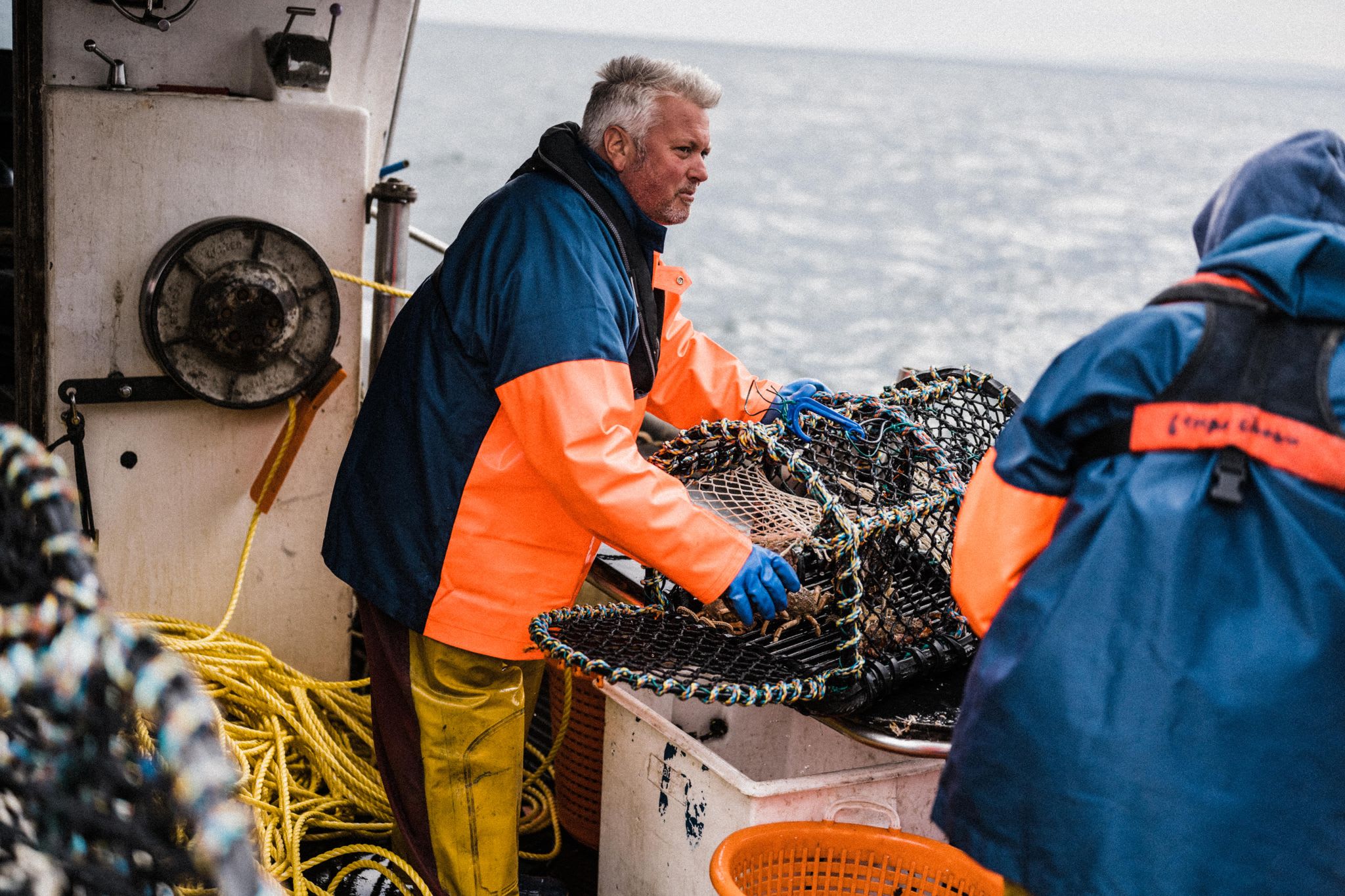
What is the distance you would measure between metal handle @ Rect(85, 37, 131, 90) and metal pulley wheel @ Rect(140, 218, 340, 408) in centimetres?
A: 34

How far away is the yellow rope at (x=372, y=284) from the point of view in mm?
2908

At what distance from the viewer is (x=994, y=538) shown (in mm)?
1484

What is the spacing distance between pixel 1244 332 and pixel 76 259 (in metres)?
2.39

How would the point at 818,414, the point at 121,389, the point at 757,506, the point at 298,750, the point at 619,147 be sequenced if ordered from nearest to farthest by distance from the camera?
the point at 619,147
the point at 818,414
the point at 757,506
the point at 121,389
the point at 298,750

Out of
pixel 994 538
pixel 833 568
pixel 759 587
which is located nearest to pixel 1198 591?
pixel 994 538

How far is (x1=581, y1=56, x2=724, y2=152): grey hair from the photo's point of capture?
217 centimetres

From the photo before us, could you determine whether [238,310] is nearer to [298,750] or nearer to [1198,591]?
[298,750]

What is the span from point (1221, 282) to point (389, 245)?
7.41 ft

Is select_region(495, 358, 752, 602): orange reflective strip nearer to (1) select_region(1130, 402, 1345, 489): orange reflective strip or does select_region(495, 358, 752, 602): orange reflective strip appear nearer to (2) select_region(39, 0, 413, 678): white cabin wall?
(1) select_region(1130, 402, 1345, 489): orange reflective strip

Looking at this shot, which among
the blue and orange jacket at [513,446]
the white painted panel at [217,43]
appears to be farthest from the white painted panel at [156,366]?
the blue and orange jacket at [513,446]

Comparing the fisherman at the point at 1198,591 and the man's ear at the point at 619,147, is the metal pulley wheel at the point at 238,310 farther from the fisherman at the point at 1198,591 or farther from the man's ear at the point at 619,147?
the fisherman at the point at 1198,591

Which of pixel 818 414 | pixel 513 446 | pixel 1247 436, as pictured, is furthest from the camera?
pixel 818 414

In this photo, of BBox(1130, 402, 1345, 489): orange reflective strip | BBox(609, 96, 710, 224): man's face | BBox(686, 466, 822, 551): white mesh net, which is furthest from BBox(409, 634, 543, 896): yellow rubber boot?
BBox(1130, 402, 1345, 489): orange reflective strip

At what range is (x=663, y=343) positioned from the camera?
2.55m
